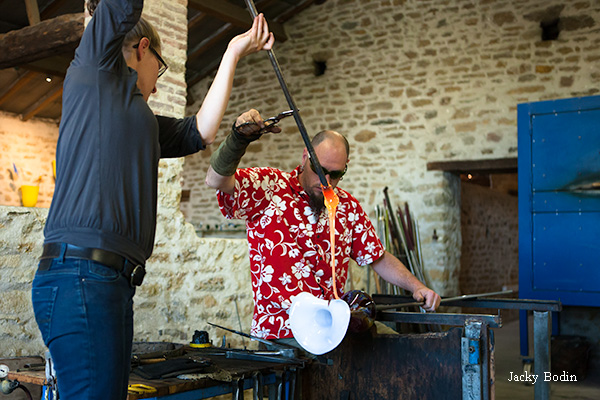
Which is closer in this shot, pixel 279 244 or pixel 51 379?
pixel 51 379

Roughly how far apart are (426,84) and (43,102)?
615 centimetres

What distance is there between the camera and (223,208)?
2432 mm

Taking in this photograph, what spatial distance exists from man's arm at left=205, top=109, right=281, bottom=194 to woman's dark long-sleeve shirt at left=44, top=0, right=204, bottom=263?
1.45 feet

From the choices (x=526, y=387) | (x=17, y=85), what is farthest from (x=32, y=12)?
(x=526, y=387)

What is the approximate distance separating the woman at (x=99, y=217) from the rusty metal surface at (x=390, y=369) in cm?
112

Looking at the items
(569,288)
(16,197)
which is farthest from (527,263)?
(16,197)

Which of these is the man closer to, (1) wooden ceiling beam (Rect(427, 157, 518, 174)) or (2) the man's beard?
(2) the man's beard

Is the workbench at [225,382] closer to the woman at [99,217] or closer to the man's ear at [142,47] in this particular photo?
the woman at [99,217]

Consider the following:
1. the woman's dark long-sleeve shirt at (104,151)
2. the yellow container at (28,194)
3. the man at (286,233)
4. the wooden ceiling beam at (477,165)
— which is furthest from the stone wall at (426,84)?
the woman's dark long-sleeve shirt at (104,151)

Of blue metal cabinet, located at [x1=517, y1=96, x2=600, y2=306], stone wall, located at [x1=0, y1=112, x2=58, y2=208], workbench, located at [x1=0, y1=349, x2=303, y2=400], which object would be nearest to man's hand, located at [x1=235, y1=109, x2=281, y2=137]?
workbench, located at [x1=0, y1=349, x2=303, y2=400]

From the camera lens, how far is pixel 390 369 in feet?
7.25

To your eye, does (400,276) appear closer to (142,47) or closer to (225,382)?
(225,382)

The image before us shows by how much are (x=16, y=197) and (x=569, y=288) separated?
828 centimetres

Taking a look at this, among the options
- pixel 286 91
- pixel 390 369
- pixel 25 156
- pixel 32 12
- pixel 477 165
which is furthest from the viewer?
pixel 25 156
